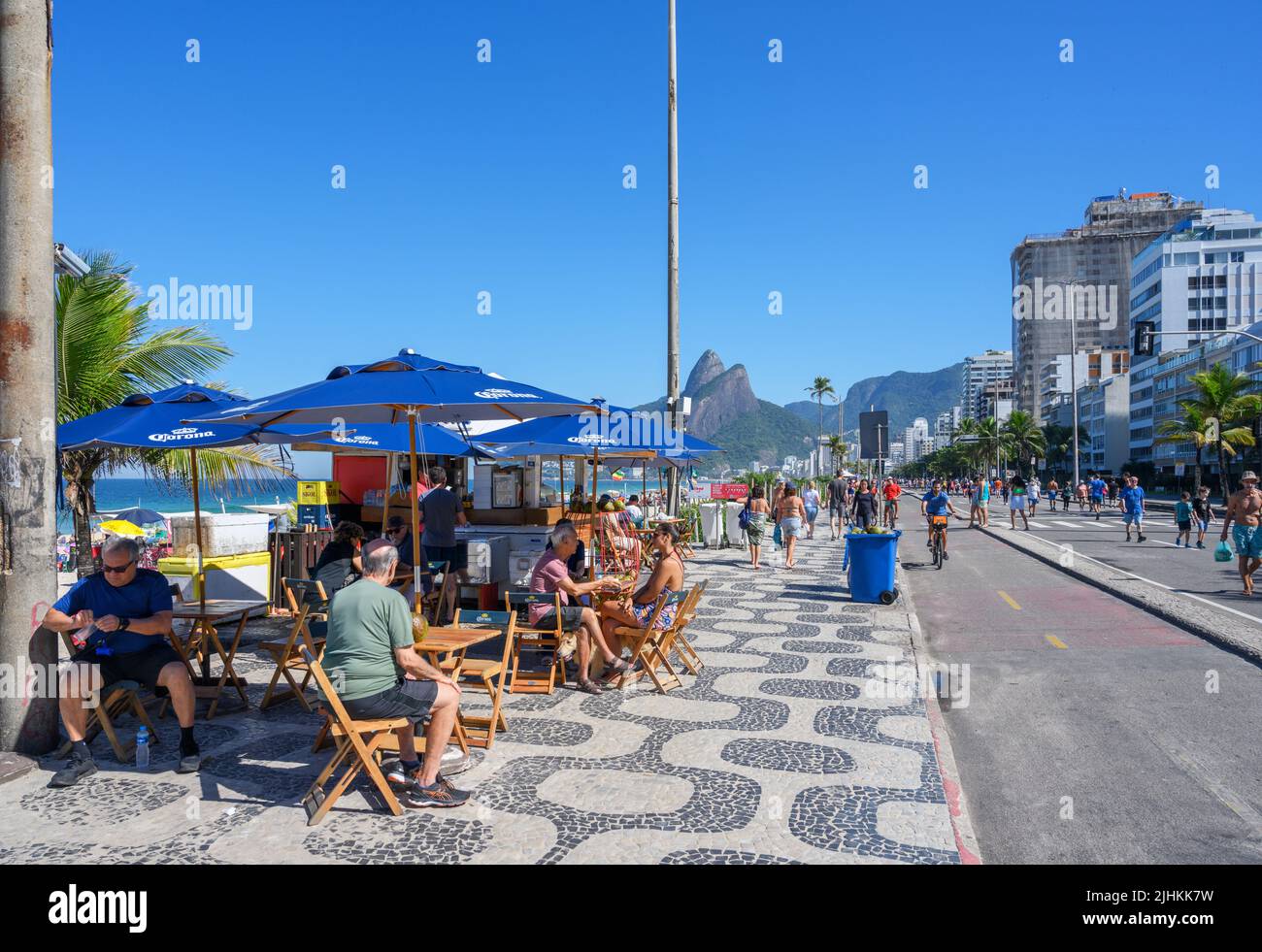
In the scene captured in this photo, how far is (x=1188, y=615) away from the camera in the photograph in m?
10.2

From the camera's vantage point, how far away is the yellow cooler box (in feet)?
33.3

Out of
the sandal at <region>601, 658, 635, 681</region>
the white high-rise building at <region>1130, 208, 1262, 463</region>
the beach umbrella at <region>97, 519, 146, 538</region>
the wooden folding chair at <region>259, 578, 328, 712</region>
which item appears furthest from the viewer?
the white high-rise building at <region>1130, 208, 1262, 463</region>

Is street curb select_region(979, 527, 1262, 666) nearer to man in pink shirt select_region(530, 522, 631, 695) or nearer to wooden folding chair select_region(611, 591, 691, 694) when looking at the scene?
wooden folding chair select_region(611, 591, 691, 694)

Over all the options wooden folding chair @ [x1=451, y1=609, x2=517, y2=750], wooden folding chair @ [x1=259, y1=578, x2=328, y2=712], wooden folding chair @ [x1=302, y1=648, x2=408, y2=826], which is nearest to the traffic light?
wooden folding chair @ [x1=451, y1=609, x2=517, y2=750]

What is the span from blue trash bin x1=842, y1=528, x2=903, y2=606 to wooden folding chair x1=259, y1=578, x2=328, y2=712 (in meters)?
7.47

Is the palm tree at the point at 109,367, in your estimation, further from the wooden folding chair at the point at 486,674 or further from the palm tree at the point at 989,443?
the palm tree at the point at 989,443

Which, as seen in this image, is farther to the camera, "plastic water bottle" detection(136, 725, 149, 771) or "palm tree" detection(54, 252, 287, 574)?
"palm tree" detection(54, 252, 287, 574)

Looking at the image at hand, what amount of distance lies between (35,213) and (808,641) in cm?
787

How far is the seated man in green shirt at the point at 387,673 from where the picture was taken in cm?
430

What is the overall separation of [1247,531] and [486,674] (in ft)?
40.9

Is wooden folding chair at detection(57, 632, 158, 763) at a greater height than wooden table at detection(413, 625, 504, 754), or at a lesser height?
lesser

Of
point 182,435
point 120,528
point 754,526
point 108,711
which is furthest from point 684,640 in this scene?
point 120,528
